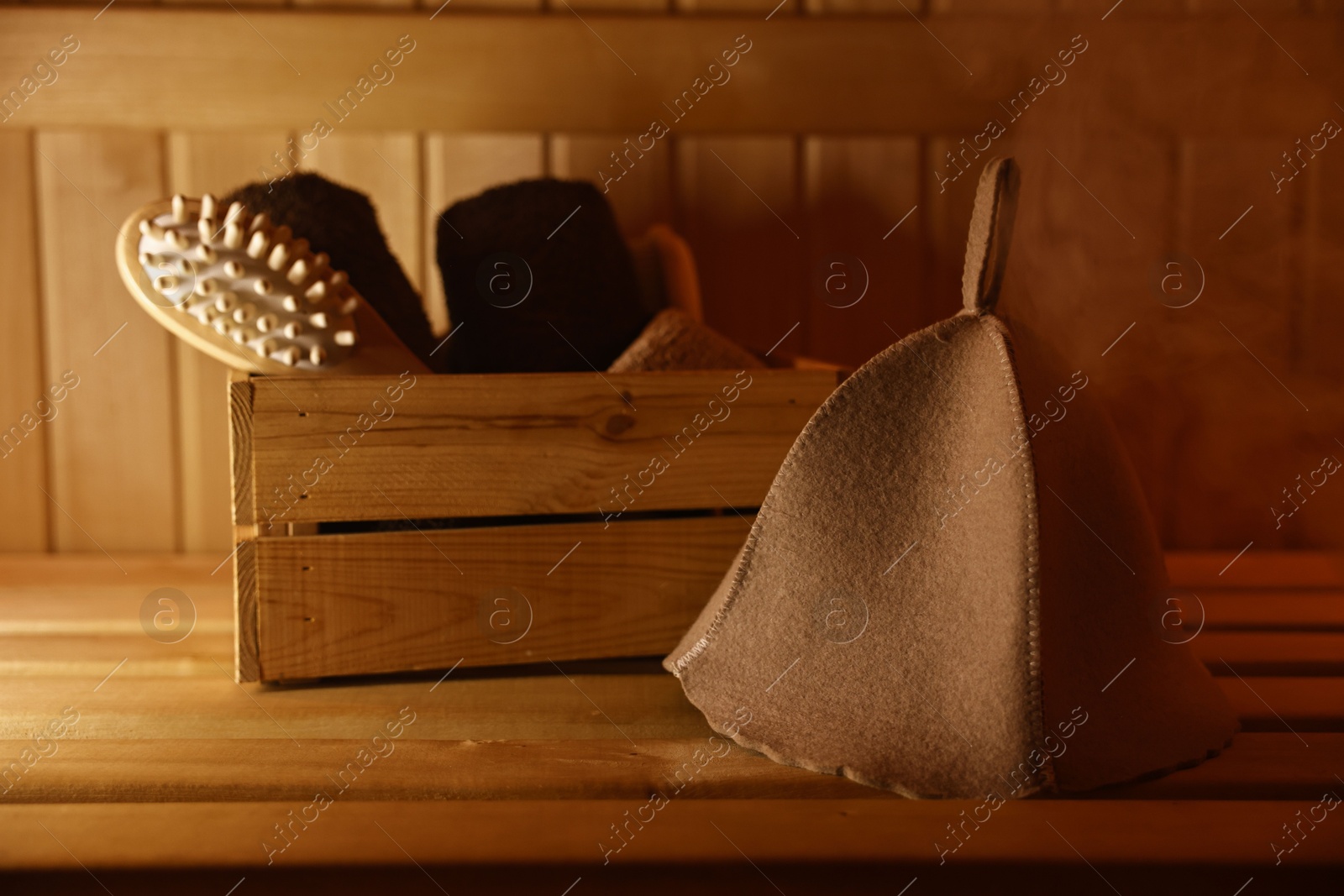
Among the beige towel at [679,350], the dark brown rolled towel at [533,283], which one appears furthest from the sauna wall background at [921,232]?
the beige towel at [679,350]

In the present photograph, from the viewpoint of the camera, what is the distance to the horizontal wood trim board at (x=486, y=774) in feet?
1.88

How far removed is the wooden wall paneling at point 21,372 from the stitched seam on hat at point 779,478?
963 mm

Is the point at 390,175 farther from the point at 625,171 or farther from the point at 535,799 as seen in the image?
the point at 535,799

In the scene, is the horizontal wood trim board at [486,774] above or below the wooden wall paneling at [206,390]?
below

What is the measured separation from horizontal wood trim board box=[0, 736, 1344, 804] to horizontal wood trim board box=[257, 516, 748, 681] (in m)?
0.13

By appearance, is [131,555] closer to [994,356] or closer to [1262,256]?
[994,356]

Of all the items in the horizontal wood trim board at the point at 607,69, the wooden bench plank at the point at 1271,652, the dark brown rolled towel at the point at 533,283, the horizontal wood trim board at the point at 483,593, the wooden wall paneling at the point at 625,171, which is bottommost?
the wooden bench plank at the point at 1271,652

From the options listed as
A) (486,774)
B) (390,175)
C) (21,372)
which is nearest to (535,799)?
(486,774)

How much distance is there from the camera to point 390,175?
3.89 ft

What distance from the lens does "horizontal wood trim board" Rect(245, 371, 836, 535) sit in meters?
0.73

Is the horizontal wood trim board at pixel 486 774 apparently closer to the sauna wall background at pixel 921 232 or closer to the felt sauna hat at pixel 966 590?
the felt sauna hat at pixel 966 590

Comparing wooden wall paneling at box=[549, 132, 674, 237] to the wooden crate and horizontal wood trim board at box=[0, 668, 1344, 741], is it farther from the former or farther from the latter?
horizontal wood trim board at box=[0, 668, 1344, 741]

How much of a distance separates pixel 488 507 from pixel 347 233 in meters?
0.30

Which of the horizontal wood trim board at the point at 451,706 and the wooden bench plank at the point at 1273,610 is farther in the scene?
the wooden bench plank at the point at 1273,610
